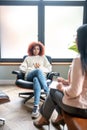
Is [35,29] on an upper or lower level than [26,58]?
upper

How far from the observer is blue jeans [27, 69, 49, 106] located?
3422 millimetres

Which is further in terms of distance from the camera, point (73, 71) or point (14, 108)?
point (14, 108)

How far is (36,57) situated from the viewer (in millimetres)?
4215

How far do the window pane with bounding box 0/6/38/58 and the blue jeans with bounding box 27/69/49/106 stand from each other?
5.00 feet

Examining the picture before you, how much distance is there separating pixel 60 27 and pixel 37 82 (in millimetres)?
1974

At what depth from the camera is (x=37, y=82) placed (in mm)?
3527

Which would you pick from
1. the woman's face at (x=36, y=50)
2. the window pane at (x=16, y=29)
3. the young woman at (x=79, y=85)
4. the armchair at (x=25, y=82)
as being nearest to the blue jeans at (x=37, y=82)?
the armchair at (x=25, y=82)

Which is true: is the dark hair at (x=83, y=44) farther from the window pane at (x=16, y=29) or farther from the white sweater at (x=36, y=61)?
the window pane at (x=16, y=29)

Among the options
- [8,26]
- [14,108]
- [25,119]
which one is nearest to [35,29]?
[8,26]

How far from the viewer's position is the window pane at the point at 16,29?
500 cm

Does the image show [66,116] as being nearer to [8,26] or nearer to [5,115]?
[5,115]

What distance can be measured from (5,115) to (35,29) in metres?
2.41

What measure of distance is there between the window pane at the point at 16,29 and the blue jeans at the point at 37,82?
152 centimetres

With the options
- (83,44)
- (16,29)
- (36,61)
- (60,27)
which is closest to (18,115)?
(36,61)
